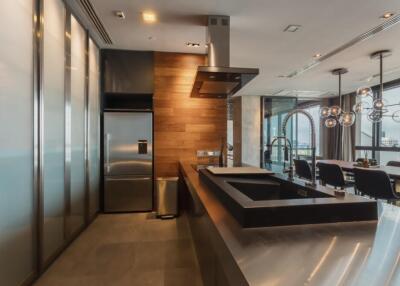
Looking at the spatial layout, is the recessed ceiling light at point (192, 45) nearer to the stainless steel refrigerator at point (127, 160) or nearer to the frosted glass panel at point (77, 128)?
the stainless steel refrigerator at point (127, 160)

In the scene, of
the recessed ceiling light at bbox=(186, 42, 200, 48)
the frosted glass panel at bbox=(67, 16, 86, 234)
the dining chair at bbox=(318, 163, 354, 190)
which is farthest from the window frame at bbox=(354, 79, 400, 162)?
the frosted glass panel at bbox=(67, 16, 86, 234)

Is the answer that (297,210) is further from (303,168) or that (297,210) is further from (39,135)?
(303,168)

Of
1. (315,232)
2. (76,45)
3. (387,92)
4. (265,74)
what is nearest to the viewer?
(315,232)

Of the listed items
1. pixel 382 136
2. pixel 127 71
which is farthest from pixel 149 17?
pixel 382 136

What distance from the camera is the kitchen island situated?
655mm

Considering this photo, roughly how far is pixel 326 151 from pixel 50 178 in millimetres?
8504

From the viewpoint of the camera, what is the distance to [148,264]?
250 cm

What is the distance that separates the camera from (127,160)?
4.16m

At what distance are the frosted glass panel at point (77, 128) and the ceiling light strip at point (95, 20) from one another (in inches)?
7.6

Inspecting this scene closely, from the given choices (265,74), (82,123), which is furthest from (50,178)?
(265,74)

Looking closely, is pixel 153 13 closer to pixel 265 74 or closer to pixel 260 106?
pixel 265 74

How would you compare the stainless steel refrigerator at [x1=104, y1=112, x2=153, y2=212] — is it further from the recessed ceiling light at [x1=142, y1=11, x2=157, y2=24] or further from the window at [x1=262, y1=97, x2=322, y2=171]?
the window at [x1=262, y1=97, x2=322, y2=171]

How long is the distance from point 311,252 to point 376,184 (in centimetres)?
320

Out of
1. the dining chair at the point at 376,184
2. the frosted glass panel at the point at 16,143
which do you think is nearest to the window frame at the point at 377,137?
the dining chair at the point at 376,184
